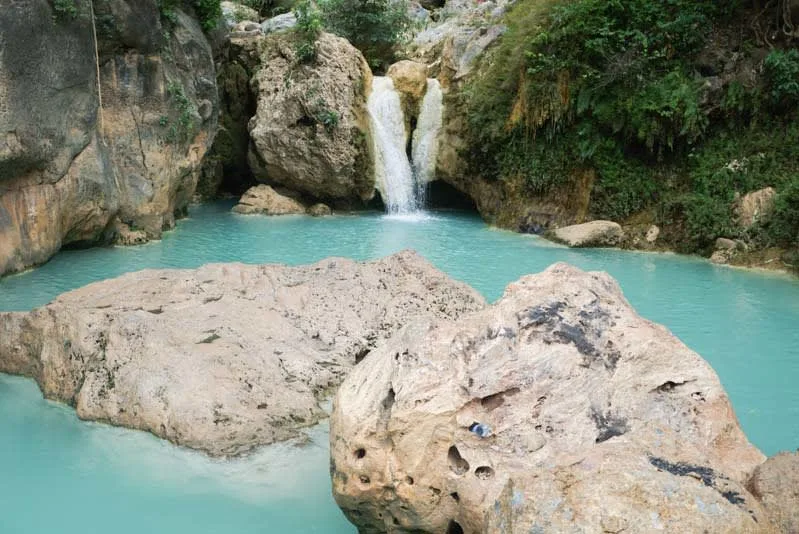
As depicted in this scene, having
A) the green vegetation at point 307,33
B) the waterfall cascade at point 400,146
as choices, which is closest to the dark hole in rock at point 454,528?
the waterfall cascade at point 400,146

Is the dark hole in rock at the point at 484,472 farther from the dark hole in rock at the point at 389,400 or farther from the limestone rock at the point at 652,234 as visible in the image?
the limestone rock at the point at 652,234

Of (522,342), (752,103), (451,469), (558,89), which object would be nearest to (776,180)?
(752,103)

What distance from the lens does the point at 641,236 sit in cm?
1295

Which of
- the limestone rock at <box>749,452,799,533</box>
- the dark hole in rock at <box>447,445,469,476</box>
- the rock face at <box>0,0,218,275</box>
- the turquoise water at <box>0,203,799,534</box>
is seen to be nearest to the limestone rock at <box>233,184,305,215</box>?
the rock face at <box>0,0,218,275</box>

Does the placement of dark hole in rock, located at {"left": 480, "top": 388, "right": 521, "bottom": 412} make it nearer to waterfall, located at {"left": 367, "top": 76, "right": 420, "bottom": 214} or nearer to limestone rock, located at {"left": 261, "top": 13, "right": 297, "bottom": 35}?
waterfall, located at {"left": 367, "top": 76, "right": 420, "bottom": 214}

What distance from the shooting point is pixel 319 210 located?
1664 centimetres

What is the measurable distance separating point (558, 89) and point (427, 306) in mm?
9272

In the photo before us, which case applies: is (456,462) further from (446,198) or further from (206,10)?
(446,198)

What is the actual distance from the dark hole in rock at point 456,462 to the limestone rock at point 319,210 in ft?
44.7

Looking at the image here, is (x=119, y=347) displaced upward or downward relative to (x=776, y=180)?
downward

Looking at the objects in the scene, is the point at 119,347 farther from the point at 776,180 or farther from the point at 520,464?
the point at 776,180

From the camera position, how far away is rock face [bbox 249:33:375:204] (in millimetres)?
16391

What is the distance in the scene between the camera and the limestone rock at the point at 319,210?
16562 millimetres

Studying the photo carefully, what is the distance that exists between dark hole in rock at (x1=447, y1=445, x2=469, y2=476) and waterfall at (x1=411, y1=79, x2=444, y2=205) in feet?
46.9
